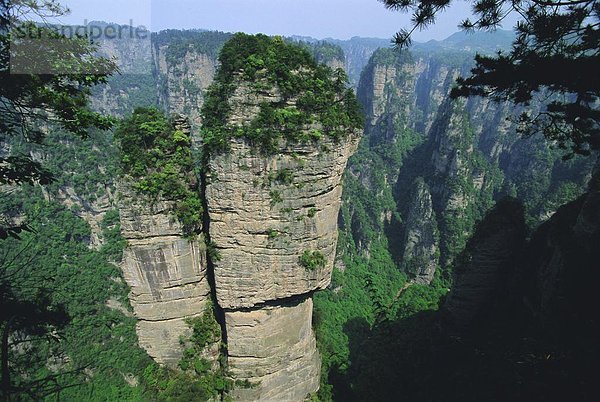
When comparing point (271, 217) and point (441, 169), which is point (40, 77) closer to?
point (271, 217)

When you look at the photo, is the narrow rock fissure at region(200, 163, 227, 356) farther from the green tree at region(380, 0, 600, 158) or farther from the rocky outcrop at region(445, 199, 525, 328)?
the rocky outcrop at region(445, 199, 525, 328)

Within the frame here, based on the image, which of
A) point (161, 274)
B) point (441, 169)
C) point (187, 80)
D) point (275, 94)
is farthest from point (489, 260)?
point (187, 80)

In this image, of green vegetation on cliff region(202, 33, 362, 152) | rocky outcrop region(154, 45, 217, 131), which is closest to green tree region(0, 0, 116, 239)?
green vegetation on cliff region(202, 33, 362, 152)

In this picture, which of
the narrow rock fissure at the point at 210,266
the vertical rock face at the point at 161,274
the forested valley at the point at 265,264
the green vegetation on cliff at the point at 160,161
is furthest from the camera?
the narrow rock fissure at the point at 210,266

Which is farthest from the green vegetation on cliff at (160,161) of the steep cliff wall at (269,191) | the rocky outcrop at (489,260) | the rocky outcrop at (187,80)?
the rocky outcrop at (187,80)

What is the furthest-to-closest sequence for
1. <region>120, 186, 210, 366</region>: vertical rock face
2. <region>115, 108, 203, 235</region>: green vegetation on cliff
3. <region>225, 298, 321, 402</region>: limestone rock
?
1. <region>225, 298, 321, 402</region>: limestone rock
2. <region>120, 186, 210, 366</region>: vertical rock face
3. <region>115, 108, 203, 235</region>: green vegetation on cliff

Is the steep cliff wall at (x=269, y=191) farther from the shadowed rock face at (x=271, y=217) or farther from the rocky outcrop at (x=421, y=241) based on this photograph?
the rocky outcrop at (x=421, y=241)
